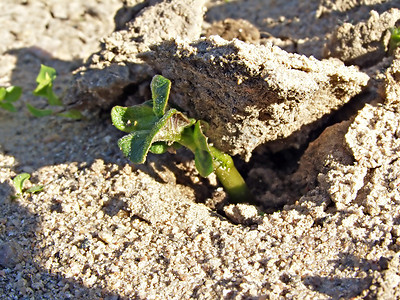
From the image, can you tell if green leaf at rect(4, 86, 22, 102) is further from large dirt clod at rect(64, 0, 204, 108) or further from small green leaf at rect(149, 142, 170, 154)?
small green leaf at rect(149, 142, 170, 154)

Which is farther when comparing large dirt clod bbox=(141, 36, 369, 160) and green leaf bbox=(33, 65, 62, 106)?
green leaf bbox=(33, 65, 62, 106)

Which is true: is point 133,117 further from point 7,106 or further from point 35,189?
point 7,106

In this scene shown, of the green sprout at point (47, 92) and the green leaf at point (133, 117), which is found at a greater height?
the green leaf at point (133, 117)

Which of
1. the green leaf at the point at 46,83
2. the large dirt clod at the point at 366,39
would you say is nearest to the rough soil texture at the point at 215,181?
the large dirt clod at the point at 366,39

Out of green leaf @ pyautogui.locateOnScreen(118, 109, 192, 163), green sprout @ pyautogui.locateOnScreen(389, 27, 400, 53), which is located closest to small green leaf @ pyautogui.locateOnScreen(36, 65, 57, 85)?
green leaf @ pyautogui.locateOnScreen(118, 109, 192, 163)

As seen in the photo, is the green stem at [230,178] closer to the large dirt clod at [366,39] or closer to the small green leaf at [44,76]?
the large dirt clod at [366,39]

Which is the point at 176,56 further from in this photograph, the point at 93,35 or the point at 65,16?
the point at 65,16
